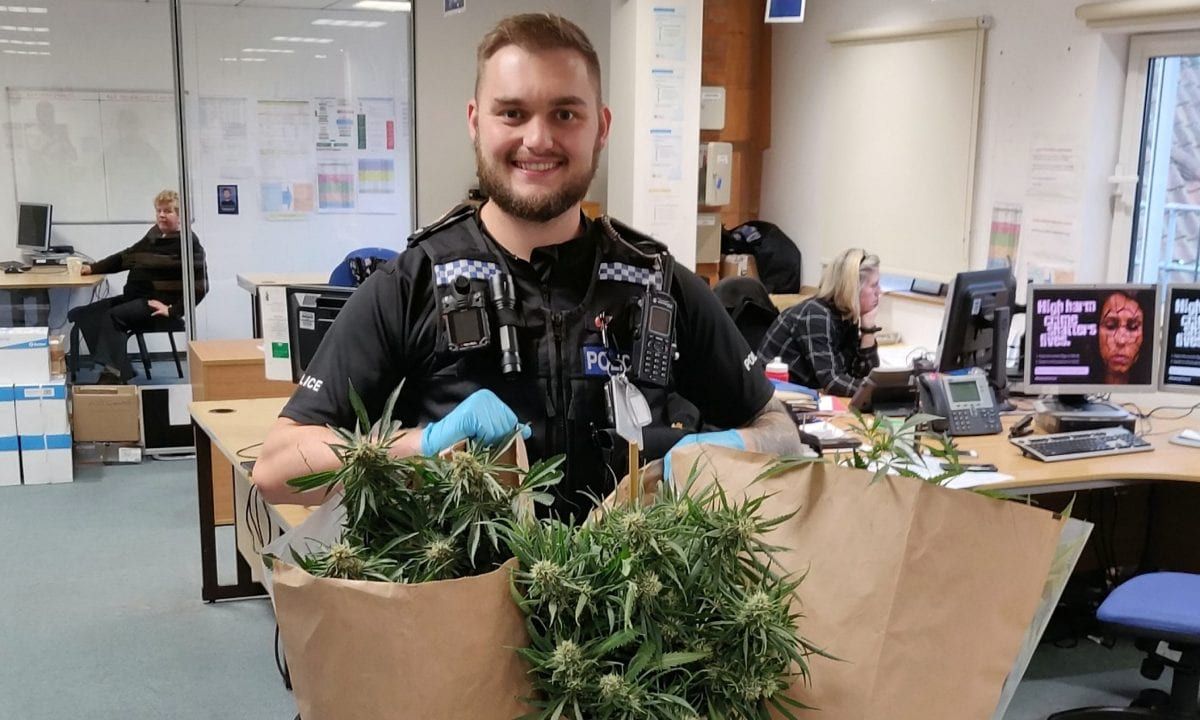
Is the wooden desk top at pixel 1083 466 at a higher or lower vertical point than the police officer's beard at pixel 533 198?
lower

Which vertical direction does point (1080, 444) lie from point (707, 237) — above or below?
below

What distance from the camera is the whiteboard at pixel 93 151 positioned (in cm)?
619

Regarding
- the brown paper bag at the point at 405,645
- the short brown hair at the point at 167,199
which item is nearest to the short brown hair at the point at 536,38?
the brown paper bag at the point at 405,645

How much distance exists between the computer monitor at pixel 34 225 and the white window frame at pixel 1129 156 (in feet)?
17.9

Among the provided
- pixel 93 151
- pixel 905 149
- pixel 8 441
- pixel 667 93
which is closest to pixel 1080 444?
pixel 905 149

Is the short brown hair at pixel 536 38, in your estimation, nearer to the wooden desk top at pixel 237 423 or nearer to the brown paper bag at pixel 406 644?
the brown paper bag at pixel 406 644

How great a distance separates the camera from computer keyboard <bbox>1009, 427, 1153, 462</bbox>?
3.63 m

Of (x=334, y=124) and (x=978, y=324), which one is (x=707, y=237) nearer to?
(x=334, y=124)

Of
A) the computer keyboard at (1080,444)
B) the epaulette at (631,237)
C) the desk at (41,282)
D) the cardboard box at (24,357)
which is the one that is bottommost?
the cardboard box at (24,357)

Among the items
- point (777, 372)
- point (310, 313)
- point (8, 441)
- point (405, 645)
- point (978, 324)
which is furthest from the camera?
point (8, 441)

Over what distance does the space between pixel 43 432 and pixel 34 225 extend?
49.0 inches

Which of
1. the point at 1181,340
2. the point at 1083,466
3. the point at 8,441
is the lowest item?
the point at 8,441

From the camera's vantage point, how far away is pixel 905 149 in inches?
252

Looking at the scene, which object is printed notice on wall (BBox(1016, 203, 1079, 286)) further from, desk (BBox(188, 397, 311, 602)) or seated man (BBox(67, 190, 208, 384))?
seated man (BBox(67, 190, 208, 384))
